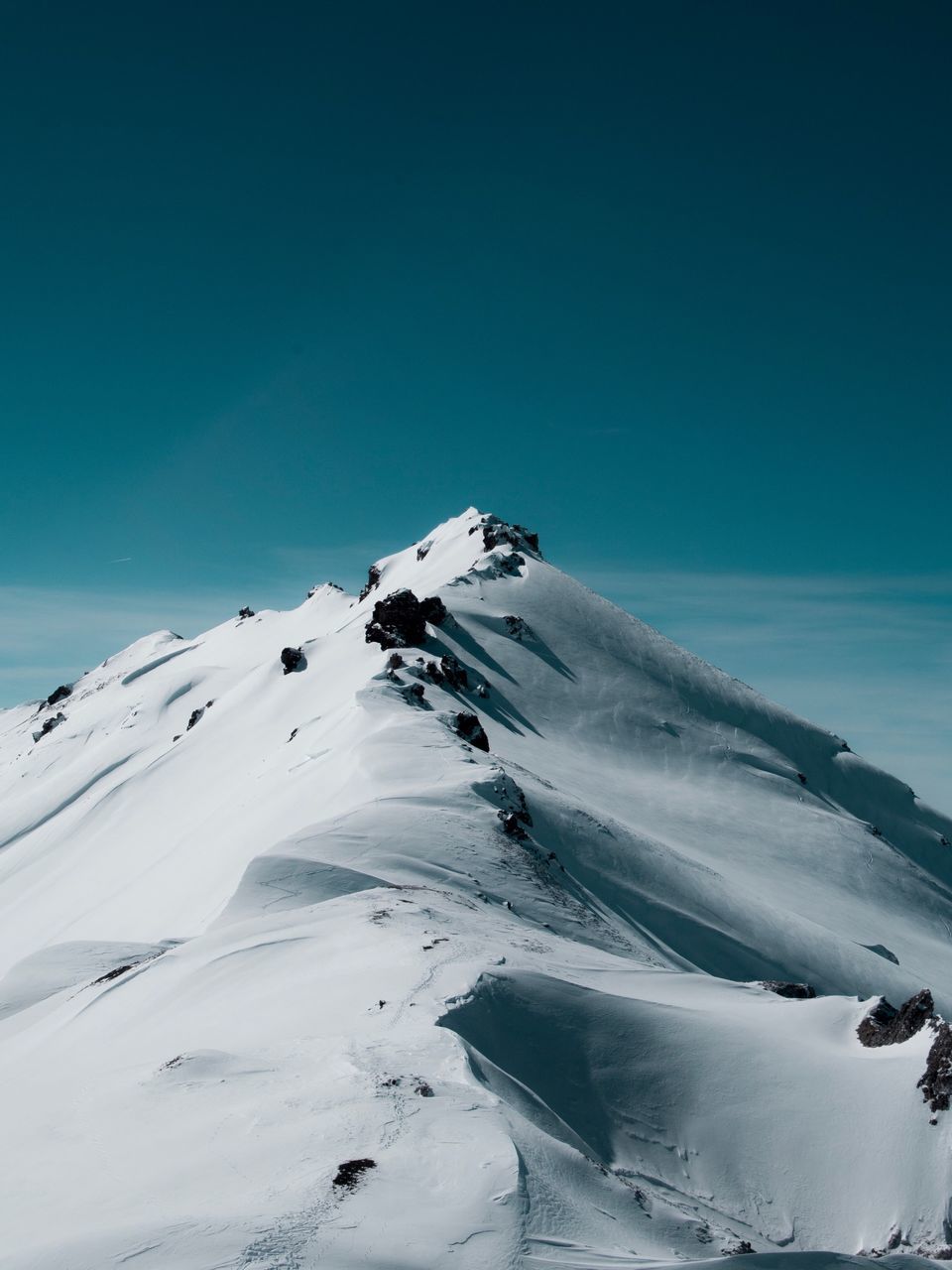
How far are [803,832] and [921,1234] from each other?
44.1 meters

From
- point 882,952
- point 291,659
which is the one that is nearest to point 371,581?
point 291,659

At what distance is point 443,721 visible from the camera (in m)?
35.5

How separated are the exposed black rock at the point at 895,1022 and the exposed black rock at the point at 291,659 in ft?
157

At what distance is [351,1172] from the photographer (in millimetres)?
7324

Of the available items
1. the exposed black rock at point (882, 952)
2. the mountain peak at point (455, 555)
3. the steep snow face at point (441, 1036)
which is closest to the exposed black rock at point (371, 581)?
the mountain peak at point (455, 555)

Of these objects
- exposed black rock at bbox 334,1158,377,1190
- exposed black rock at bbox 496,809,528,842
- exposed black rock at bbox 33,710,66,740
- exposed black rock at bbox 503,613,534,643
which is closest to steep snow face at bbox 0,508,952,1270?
exposed black rock at bbox 334,1158,377,1190

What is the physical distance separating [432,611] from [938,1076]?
46.1m

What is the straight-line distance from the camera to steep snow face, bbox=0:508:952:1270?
7262 mm

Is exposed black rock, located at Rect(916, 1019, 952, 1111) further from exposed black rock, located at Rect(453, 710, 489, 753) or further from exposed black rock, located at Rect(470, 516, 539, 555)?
exposed black rock, located at Rect(470, 516, 539, 555)

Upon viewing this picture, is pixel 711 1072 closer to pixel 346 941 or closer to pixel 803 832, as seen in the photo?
pixel 346 941

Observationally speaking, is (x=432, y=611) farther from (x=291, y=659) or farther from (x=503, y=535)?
(x=503, y=535)

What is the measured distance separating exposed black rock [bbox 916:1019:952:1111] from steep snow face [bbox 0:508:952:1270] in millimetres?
161

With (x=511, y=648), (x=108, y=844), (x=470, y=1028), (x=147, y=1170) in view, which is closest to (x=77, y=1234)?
(x=147, y=1170)

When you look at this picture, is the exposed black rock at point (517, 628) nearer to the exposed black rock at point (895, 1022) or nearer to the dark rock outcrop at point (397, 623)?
the dark rock outcrop at point (397, 623)
